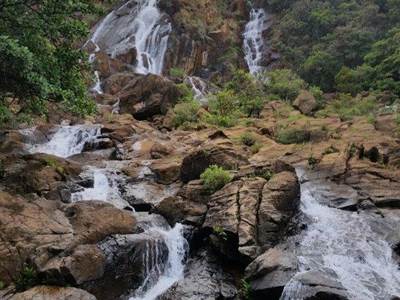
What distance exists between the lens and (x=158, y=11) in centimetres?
4528

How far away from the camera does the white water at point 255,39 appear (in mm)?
45094

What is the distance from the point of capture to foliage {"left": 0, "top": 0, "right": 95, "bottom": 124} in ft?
41.2

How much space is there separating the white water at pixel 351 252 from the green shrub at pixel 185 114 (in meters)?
13.1

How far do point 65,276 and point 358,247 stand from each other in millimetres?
7903

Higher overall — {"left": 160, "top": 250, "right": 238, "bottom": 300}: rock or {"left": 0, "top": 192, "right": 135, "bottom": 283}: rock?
{"left": 0, "top": 192, "right": 135, "bottom": 283}: rock

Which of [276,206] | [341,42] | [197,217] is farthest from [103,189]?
[341,42]

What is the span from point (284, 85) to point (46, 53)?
23.9m

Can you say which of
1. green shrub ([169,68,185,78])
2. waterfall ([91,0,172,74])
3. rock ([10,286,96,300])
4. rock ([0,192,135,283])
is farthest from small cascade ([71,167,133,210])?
waterfall ([91,0,172,74])

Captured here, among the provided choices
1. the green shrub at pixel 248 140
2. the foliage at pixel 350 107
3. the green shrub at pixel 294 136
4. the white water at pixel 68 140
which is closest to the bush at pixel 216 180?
the green shrub at pixel 248 140

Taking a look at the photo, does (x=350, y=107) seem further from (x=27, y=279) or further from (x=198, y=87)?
(x=27, y=279)

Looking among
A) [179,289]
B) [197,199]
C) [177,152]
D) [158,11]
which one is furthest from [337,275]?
[158,11]

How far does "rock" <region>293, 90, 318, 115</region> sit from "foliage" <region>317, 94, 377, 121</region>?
34.2 inches

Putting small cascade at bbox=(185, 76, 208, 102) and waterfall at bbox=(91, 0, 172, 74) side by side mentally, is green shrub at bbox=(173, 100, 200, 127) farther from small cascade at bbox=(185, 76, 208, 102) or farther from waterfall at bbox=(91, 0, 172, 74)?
waterfall at bbox=(91, 0, 172, 74)

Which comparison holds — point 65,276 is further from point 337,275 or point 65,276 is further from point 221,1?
point 221,1
